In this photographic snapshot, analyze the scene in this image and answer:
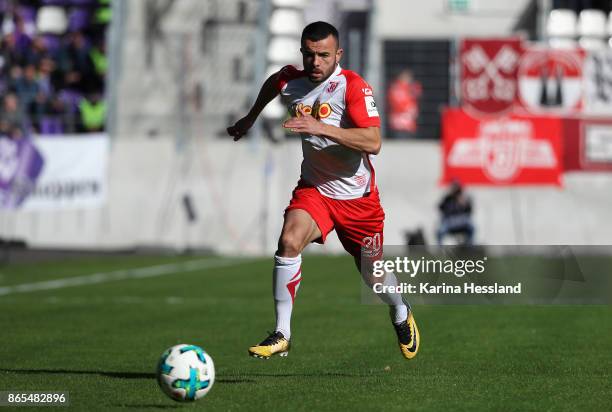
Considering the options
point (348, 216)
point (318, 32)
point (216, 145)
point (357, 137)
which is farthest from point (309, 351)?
point (216, 145)

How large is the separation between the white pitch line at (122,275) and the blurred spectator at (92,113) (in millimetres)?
4206

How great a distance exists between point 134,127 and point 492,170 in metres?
9.07

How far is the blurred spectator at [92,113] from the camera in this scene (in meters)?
28.7

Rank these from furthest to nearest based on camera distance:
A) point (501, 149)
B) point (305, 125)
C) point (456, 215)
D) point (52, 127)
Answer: point (501, 149)
point (52, 127)
point (456, 215)
point (305, 125)

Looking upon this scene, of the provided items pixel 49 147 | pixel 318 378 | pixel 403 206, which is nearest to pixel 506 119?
pixel 403 206

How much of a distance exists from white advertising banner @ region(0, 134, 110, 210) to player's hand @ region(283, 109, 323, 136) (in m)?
20.6

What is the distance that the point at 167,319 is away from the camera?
13.9 meters

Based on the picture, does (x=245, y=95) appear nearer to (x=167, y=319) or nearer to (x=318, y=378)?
(x=167, y=319)

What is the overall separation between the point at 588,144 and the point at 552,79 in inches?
71.7

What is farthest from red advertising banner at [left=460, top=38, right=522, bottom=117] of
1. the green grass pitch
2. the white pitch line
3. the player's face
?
the player's face

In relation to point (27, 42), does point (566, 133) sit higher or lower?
lower

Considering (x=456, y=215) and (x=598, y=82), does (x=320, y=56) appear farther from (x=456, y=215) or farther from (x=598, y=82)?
→ (x=598, y=82)

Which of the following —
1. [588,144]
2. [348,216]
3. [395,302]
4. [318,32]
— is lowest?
[395,302]

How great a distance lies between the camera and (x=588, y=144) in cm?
2967
